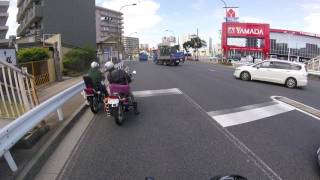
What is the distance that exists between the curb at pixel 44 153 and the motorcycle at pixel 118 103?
1109 millimetres

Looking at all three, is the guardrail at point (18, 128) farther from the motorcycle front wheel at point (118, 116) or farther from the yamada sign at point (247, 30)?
the yamada sign at point (247, 30)

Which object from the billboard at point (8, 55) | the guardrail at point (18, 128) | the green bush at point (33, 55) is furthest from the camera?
the green bush at point (33, 55)

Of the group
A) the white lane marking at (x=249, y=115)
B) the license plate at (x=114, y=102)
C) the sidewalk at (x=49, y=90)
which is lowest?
the white lane marking at (x=249, y=115)

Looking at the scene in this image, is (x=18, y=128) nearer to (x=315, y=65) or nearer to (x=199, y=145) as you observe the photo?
(x=199, y=145)

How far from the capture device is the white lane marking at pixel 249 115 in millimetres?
10595

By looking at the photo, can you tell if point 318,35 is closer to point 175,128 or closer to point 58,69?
point 58,69

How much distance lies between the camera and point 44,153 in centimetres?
717

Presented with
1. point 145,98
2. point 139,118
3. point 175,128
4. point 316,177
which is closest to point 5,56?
point 145,98

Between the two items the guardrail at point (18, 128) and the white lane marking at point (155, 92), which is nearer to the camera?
the guardrail at point (18, 128)

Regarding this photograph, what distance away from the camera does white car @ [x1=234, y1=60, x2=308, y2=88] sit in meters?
22.5

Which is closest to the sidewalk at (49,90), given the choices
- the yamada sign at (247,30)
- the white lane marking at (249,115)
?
the white lane marking at (249,115)

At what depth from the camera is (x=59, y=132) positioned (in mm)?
8828

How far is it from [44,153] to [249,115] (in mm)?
6463

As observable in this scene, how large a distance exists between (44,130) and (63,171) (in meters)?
2.35
